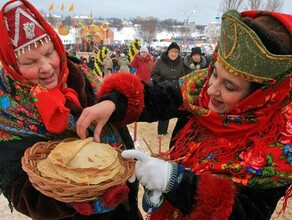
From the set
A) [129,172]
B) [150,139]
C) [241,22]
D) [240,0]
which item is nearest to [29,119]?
[129,172]

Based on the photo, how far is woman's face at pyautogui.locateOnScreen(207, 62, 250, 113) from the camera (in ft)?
→ 3.95

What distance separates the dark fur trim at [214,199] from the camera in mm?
1069

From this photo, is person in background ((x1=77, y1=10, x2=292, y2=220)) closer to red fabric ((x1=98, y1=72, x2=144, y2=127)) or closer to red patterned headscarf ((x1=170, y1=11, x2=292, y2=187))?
red patterned headscarf ((x1=170, y1=11, x2=292, y2=187))

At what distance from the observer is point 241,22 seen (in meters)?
1.13

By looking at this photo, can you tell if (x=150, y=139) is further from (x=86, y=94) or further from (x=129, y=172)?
(x=129, y=172)

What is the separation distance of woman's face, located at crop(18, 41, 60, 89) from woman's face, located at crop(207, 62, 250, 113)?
0.76 meters

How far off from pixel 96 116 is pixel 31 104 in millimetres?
334

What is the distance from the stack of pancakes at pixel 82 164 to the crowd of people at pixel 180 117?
0.26ft

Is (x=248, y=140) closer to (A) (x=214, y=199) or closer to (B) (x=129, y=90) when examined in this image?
(A) (x=214, y=199)

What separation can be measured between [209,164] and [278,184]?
266 mm

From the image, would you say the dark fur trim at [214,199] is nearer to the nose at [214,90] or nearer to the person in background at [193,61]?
the nose at [214,90]

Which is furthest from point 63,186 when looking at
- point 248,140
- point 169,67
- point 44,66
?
point 169,67

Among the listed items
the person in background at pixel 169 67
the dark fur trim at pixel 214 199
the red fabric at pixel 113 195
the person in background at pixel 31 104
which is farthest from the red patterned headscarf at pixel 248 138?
the person in background at pixel 169 67

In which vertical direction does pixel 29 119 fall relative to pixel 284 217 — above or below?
above
